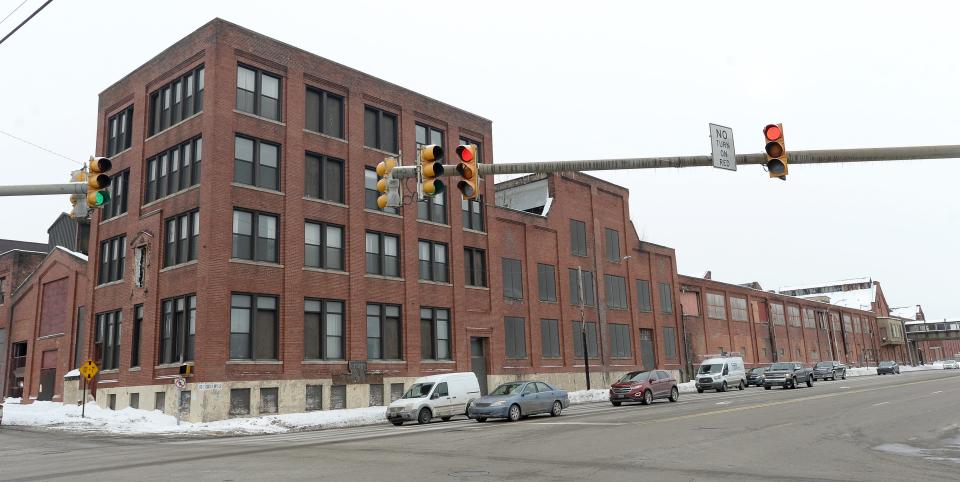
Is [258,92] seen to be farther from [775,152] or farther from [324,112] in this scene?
[775,152]

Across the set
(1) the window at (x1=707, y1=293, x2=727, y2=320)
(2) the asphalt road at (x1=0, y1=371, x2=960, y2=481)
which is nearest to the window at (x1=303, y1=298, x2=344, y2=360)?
(2) the asphalt road at (x1=0, y1=371, x2=960, y2=481)

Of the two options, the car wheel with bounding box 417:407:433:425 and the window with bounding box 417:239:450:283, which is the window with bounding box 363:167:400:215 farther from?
the car wheel with bounding box 417:407:433:425

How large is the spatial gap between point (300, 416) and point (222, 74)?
49.4 feet

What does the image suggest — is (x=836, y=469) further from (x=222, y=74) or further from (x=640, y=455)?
(x=222, y=74)

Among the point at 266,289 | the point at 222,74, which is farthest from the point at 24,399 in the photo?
the point at 222,74

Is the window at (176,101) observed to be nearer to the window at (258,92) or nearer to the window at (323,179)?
the window at (258,92)

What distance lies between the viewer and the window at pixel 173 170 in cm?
3247

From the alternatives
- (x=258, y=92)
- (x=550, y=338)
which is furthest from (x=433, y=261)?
(x=258, y=92)

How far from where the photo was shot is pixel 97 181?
12.9 meters

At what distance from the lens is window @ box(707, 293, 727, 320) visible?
66.9m

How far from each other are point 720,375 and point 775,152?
37.8m

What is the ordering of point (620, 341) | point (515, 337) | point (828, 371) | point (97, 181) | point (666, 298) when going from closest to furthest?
point (97, 181) < point (515, 337) < point (620, 341) < point (666, 298) < point (828, 371)

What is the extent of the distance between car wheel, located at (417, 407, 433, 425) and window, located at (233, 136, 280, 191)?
1305 centimetres

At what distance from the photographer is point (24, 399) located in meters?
42.8
